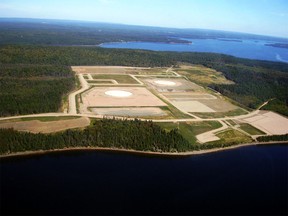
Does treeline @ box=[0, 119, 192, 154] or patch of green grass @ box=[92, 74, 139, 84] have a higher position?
patch of green grass @ box=[92, 74, 139, 84]

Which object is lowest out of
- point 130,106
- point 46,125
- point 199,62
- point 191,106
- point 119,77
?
point 46,125

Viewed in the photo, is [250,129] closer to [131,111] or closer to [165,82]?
[131,111]

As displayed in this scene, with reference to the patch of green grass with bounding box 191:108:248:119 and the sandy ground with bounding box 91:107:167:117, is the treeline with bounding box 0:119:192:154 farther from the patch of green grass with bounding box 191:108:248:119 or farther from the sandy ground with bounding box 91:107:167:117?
the patch of green grass with bounding box 191:108:248:119

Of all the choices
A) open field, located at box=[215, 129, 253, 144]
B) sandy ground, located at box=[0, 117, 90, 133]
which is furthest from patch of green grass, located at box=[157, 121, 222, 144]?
sandy ground, located at box=[0, 117, 90, 133]

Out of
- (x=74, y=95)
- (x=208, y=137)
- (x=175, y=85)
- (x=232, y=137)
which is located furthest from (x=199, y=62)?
(x=208, y=137)

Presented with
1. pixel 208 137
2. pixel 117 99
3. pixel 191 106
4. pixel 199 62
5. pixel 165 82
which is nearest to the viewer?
pixel 208 137

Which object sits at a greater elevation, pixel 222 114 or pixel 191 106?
pixel 191 106
